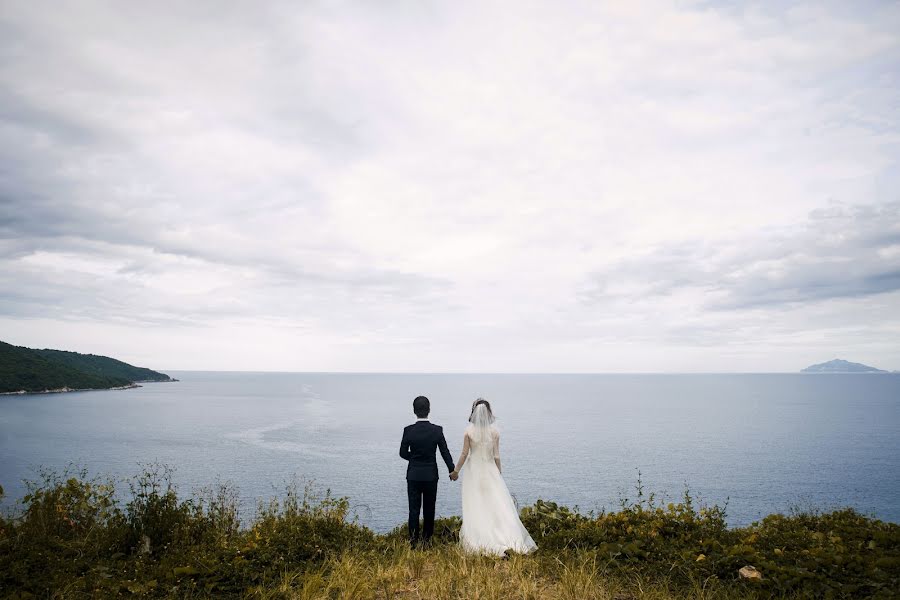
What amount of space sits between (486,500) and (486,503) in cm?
5

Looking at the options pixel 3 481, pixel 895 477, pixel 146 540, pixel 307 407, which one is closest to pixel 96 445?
pixel 3 481

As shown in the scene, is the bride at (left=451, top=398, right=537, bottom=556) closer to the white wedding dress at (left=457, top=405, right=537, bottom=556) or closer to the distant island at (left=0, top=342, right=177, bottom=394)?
the white wedding dress at (left=457, top=405, right=537, bottom=556)

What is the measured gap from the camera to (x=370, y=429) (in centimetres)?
9344

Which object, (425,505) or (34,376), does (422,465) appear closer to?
(425,505)

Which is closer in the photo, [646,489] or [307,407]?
[646,489]

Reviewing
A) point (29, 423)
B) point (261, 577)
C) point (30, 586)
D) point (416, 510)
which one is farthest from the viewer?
point (29, 423)

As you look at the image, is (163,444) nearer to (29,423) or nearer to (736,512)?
(29,423)

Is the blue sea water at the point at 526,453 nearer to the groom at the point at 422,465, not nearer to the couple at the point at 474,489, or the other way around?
the groom at the point at 422,465

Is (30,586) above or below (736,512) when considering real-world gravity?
above

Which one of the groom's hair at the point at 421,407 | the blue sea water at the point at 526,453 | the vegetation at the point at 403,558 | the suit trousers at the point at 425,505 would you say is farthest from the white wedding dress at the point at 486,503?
the blue sea water at the point at 526,453

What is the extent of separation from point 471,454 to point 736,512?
43.3 metres

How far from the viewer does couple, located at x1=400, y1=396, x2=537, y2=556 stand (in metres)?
8.99

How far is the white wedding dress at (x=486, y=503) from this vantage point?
891 cm

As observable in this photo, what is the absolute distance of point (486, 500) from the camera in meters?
9.30
